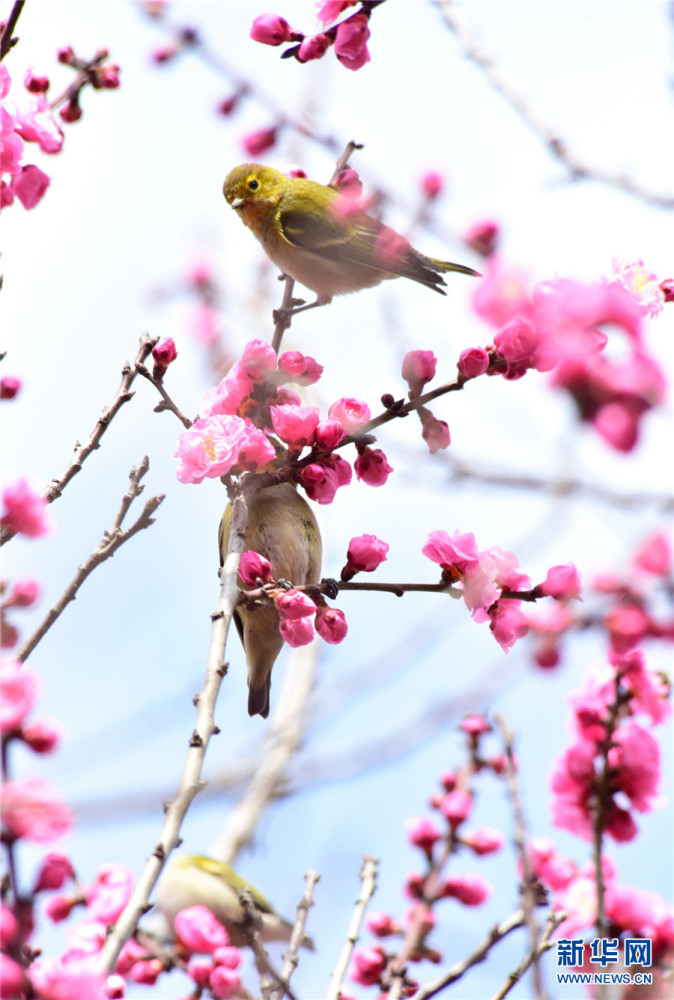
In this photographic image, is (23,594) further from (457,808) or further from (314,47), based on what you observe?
(457,808)

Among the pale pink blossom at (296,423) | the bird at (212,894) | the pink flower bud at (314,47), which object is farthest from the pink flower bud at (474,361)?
the bird at (212,894)

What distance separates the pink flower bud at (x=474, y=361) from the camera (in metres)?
2.51

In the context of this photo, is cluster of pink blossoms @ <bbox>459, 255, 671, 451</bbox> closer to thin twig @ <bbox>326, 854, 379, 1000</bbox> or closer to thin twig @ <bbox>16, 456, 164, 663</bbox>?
thin twig @ <bbox>16, 456, 164, 663</bbox>

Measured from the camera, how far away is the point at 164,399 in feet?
9.07

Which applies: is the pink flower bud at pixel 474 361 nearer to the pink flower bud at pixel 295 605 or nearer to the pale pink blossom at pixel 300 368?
the pale pink blossom at pixel 300 368

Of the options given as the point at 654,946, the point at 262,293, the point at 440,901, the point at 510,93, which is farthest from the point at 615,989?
the point at 262,293

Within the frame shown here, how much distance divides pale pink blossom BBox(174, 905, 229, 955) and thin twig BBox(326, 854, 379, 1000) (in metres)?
0.71

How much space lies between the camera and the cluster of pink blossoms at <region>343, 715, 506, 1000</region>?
3732 millimetres

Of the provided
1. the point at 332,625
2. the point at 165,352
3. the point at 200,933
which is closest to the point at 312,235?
the point at 165,352

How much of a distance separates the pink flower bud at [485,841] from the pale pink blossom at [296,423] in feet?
7.40

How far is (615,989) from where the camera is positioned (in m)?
2.54

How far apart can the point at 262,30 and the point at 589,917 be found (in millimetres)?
3506

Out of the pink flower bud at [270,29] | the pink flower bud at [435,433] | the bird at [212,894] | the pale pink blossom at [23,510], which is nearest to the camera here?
the pale pink blossom at [23,510]

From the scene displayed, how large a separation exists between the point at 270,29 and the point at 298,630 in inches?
78.0
